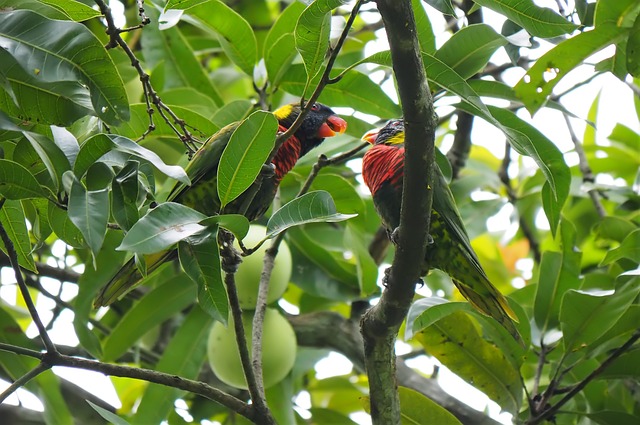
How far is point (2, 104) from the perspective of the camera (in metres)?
1.67

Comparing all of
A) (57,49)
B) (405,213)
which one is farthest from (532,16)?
(57,49)

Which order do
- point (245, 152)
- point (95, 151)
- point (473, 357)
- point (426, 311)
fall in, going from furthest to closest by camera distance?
point (473, 357)
point (426, 311)
point (245, 152)
point (95, 151)

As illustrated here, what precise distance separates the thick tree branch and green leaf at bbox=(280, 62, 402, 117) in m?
0.77

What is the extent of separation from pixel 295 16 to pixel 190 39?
1078 mm

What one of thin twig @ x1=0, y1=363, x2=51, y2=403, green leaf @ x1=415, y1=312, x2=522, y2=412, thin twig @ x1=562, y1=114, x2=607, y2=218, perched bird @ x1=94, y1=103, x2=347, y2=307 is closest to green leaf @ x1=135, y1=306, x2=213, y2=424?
perched bird @ x1=94, y1=103, x2=347, y2=307

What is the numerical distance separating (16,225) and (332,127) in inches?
58.8

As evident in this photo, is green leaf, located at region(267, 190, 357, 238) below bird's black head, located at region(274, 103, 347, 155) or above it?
below

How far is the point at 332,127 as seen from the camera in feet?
10.1

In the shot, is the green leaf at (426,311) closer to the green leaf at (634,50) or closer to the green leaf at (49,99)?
the green leaf at (634,50)

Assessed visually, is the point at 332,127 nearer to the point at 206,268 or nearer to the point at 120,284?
the point at 120,284

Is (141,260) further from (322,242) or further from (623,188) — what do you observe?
(623,188)

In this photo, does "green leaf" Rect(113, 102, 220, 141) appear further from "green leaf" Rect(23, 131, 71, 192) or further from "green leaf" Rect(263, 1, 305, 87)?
"green leaf" Rect(23, 131, 71, 192)

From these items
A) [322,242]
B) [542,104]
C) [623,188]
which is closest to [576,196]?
[623,188]

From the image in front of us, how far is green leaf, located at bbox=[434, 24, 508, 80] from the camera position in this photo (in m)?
2.06
